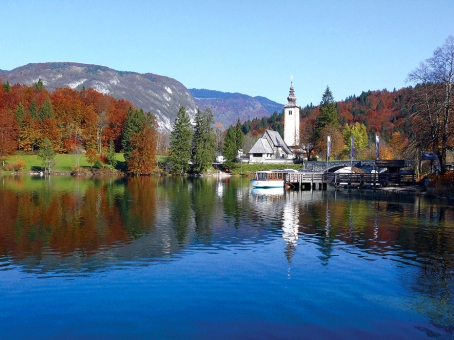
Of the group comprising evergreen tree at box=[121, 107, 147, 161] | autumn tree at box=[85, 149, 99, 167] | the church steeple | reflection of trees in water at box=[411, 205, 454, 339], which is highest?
the church steeple

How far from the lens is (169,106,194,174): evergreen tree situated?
103125 millimetres

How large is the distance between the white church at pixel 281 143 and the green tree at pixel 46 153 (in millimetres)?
52407

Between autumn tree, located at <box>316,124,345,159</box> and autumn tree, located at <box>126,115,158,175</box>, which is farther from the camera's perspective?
autumn tree, located at <box>316,124,345,159</box>

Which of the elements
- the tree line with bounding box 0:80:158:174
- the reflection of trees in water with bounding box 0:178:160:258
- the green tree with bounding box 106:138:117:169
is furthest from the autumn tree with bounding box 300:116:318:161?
the reflection of trees in water with bounding box 0:178:160:258

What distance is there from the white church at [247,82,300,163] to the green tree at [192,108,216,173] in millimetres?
17500

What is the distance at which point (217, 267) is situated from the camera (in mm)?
18625

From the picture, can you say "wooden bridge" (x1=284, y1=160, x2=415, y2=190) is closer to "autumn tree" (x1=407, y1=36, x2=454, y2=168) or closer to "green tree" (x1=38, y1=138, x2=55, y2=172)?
"autumn tree" (x1=407, y1=36, x2=454, y2=168)

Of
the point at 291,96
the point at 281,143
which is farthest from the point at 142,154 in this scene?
the point at 291,96

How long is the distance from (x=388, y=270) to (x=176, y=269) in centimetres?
921

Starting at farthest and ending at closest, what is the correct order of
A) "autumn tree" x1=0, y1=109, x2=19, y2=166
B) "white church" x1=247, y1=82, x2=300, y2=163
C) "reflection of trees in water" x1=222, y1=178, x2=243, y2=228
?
"white church" x1=247, y1=82, x2=300, y2=163 < "autumn tree" x1=0, y1=109, x2=19, y2=166 < "reflection of trees in water" x1=222, y1=178, x2=243, y2=228

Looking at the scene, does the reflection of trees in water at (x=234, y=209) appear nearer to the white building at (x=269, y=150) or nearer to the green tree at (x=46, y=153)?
the green tree at (x=46, y=153)

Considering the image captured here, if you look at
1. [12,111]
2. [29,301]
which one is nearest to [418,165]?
[29,301]

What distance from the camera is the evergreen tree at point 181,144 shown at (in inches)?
4060

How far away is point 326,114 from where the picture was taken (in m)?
112
